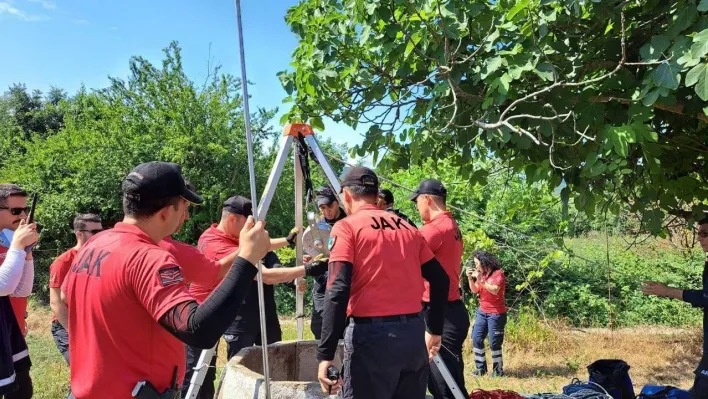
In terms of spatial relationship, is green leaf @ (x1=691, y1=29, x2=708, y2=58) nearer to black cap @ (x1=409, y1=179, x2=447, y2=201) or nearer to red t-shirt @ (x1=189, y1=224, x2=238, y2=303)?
black cap @ (x1=409, y1=179, x2=447, y2=201)

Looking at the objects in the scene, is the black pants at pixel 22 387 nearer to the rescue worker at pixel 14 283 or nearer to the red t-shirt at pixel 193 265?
A: the rescue worker at pixel 14 283

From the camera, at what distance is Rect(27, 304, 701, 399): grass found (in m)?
6.43

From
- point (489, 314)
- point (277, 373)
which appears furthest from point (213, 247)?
point (489, 314)

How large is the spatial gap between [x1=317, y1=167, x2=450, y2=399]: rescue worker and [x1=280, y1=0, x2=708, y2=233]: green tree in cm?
101

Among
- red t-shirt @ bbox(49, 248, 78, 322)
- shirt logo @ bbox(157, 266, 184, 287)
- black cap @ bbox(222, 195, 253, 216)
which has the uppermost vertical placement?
black cap @ bbox(222, 195, 253, 216)

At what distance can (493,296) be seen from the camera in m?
7.35

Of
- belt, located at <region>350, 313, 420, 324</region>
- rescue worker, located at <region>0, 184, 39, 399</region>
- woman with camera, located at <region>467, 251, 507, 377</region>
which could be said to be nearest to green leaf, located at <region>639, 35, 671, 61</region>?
belt, located at <region>350, 313, 420, 324</region>

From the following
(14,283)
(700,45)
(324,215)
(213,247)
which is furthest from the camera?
(324,215)

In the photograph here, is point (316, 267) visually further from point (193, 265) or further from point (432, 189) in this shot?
point (193, 265)

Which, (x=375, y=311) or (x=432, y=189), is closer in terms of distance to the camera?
(x=375, y=311)

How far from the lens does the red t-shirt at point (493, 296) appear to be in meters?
7.28

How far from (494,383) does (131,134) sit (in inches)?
454

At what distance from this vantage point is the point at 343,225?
3.04m

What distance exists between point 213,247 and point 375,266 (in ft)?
5.85
